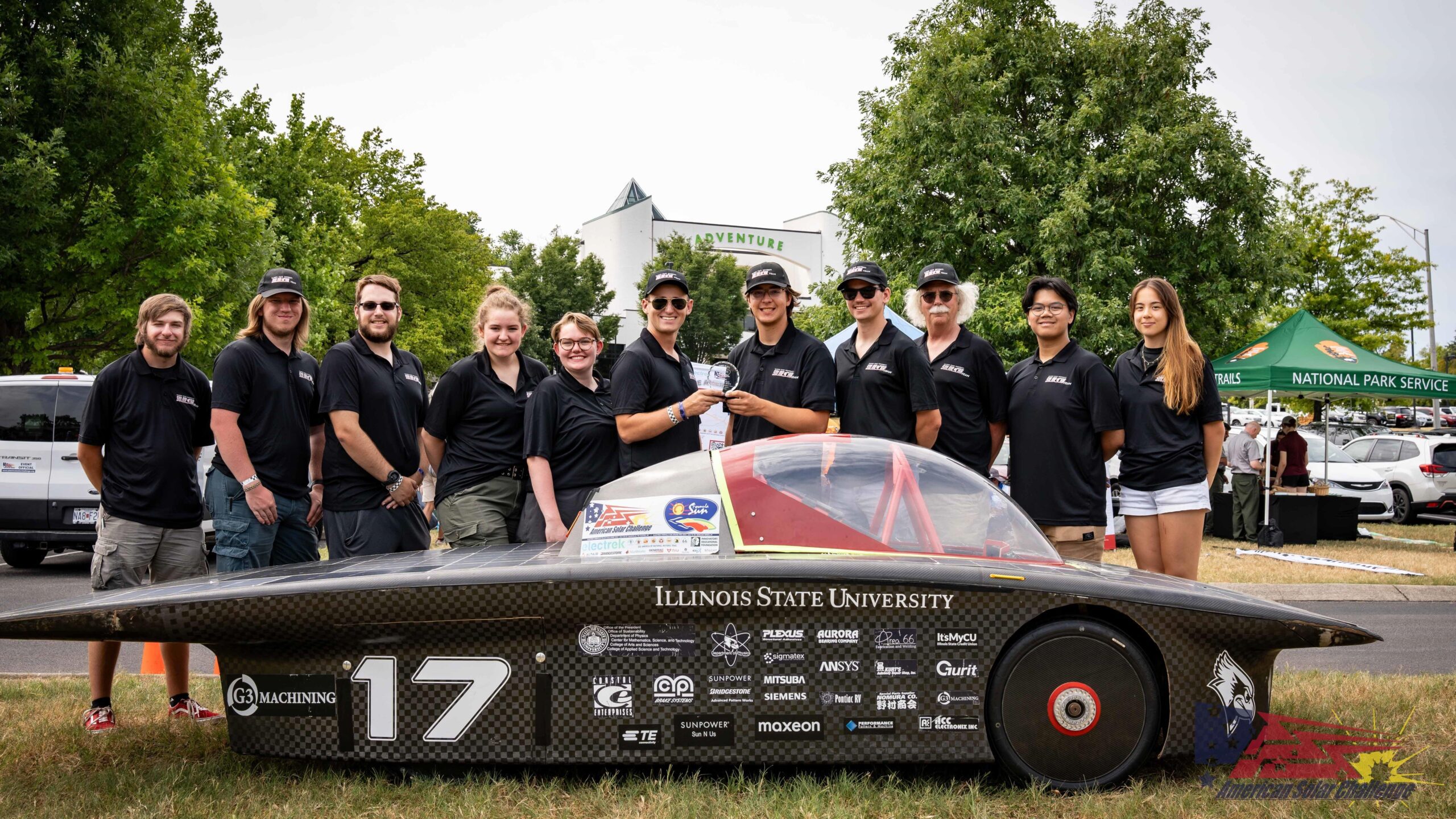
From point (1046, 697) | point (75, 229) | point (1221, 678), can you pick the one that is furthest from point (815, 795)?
point (75, 229)

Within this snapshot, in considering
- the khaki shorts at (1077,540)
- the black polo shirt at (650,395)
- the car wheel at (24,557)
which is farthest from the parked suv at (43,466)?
the khaki shorts at (1077,540)

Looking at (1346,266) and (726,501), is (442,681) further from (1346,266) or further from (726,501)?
(1346,266)

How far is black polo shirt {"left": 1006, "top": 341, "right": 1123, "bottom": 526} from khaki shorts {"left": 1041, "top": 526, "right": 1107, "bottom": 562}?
0.02 m

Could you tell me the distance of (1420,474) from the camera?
638 inches

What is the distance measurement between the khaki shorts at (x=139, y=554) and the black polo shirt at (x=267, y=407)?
0.35 m

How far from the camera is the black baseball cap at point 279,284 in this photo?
4.28 meters

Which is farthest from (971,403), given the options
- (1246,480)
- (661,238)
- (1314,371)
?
(661,238)

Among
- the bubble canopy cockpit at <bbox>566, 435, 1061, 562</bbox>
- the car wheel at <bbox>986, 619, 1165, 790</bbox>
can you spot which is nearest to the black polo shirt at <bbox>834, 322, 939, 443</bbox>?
the bubble canopy cockpit at <bbox>566, 435, 1061, 562</bbox>

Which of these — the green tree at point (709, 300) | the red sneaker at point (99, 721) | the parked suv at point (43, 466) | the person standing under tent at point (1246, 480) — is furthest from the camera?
the green tree at point (709, 300)

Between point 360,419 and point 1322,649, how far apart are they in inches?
266

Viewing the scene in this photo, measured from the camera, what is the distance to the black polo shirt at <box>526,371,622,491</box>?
435 cm

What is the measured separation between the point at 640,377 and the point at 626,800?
1899 mm

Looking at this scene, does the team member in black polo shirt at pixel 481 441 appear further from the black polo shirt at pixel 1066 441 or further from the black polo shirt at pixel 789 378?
the black polo shirt at pixel 1066 441

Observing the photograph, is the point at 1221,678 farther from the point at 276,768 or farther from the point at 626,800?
the point at 276,768
